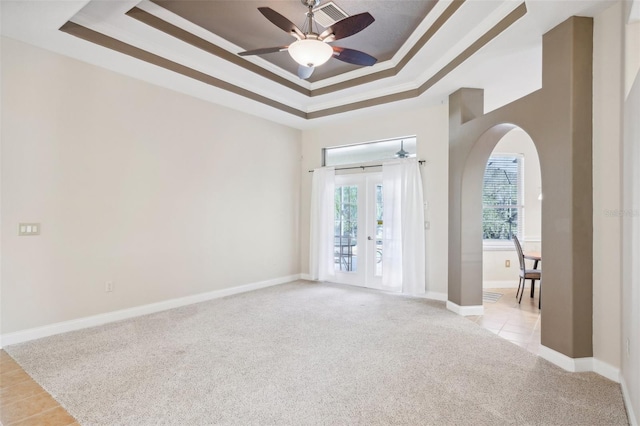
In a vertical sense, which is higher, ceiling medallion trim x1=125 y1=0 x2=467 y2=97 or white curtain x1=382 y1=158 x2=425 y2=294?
ceiling medallion trim x1=125 y1=0 x2=467 y2=97

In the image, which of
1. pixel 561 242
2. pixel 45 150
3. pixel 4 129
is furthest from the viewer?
pixel 45 150

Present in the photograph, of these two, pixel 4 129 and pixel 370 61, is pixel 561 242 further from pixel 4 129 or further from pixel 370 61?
pixel 4 129

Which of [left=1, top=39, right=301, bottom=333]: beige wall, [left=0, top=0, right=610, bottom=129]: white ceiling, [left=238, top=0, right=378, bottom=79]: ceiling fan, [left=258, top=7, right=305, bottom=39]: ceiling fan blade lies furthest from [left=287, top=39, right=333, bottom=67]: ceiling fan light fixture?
[left=1, top=39, right=301, bottom=333]: beige wall

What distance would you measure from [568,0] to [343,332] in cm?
369

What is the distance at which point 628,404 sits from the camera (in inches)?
88.4

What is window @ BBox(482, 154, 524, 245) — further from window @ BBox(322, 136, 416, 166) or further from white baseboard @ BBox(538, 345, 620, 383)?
white baseboard @ BBox(538, 345, 620, 383)

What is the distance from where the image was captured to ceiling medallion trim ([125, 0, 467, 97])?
3350 mm

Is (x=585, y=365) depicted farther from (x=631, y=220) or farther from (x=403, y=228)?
(x=403, y=228)

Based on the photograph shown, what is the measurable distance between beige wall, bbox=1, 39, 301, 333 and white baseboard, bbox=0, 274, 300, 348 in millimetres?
67

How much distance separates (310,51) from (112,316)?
12.6ft

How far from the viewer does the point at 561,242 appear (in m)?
2.93

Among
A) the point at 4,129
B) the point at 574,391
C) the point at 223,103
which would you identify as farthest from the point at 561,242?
the point at 4,129

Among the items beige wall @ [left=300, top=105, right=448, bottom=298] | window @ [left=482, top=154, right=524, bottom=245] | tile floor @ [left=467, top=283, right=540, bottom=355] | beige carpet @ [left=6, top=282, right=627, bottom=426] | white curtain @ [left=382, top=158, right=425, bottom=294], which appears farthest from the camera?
window @ [left=482, top=154, right=524, bottom=245]

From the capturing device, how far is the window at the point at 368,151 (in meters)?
5.66
